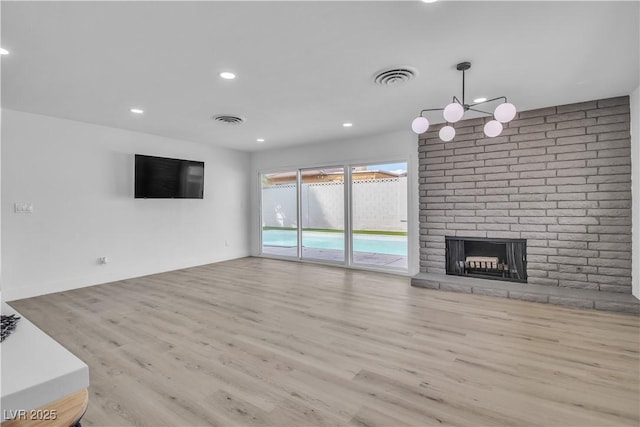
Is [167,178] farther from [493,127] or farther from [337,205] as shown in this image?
[493,127]

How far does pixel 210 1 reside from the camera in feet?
6.78

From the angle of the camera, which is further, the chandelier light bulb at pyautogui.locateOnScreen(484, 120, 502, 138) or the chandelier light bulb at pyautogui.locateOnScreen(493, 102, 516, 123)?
the chandelier light bulb at pyautogui.locateOnScreen(484, 120, 502, 138)

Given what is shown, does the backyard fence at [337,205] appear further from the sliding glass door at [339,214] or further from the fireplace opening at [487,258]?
the fireplace opening at [487,258]

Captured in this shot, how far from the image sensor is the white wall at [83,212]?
4277 mm

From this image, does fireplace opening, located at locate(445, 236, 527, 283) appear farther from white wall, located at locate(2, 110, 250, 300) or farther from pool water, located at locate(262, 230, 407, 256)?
white wall, located at locate(2, 110, 250, 300)

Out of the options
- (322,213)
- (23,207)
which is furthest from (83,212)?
(322,213)

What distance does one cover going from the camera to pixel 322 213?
6.84 metres

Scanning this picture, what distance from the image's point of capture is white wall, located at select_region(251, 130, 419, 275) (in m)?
5.45

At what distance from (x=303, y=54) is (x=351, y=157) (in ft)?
11.6

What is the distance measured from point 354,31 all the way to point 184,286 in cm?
424

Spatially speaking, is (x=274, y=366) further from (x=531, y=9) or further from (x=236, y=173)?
(x=236, y=173)

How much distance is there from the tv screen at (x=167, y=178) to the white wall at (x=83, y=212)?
0.88 ft

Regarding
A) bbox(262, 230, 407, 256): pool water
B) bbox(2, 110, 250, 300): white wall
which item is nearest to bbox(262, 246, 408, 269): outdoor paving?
bbox(262, 230, 407, 256): pool water

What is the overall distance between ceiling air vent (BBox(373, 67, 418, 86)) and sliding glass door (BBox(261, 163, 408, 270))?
2.50 m
